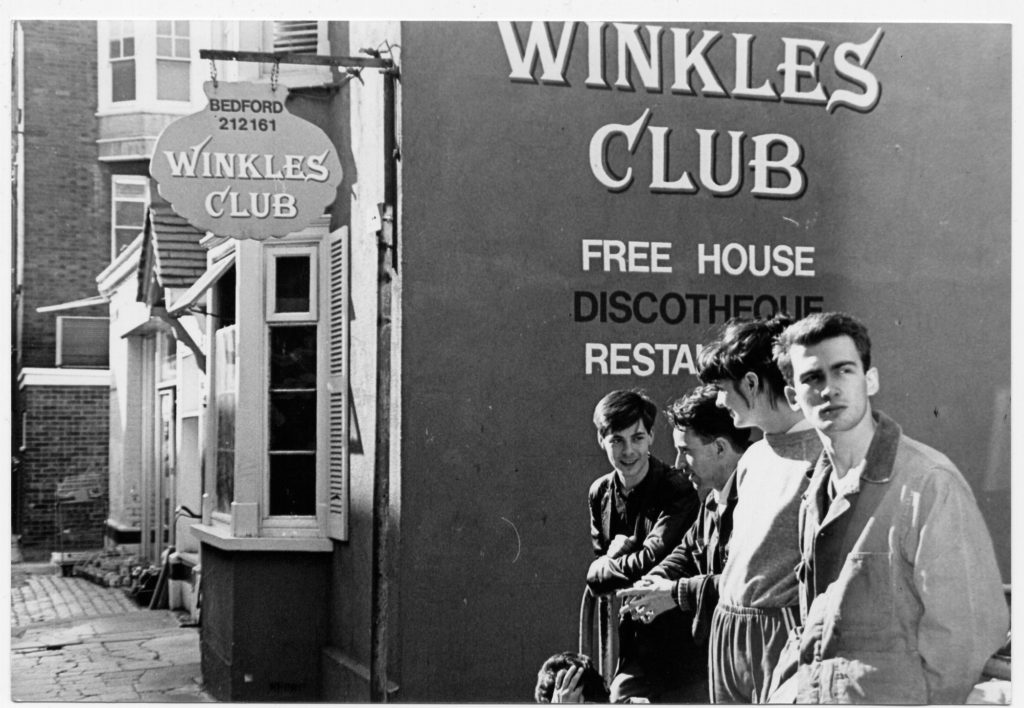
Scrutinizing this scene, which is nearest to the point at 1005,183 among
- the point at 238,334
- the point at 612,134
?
the point at 612,134

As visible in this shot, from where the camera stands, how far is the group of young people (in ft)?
19.8

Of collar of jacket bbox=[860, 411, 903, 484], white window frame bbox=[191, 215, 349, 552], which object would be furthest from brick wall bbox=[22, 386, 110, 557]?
collar of jacket bbox=[860, 411, 903, 484]

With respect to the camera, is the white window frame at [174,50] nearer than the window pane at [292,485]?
Yes

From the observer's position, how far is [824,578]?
19.9ft

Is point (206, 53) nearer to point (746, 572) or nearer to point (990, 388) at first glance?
point (746, 572)

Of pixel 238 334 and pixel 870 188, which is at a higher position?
pixel 870 188

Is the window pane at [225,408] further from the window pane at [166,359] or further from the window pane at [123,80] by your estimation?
the window pane at [123,80]

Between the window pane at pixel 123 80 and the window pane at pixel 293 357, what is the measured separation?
49.8 inches

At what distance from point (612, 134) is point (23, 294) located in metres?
2.71

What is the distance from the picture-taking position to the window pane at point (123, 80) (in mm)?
6449

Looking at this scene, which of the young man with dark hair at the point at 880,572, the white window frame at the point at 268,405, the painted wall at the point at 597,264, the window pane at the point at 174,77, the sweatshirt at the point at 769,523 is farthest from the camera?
the white window frame at the point at 268,405

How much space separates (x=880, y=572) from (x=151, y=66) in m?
3.90

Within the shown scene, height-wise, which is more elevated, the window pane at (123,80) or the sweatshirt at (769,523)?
the window pane at (123,80)

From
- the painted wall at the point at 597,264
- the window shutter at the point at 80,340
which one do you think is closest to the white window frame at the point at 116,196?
the window shutter at the point at 80,340
